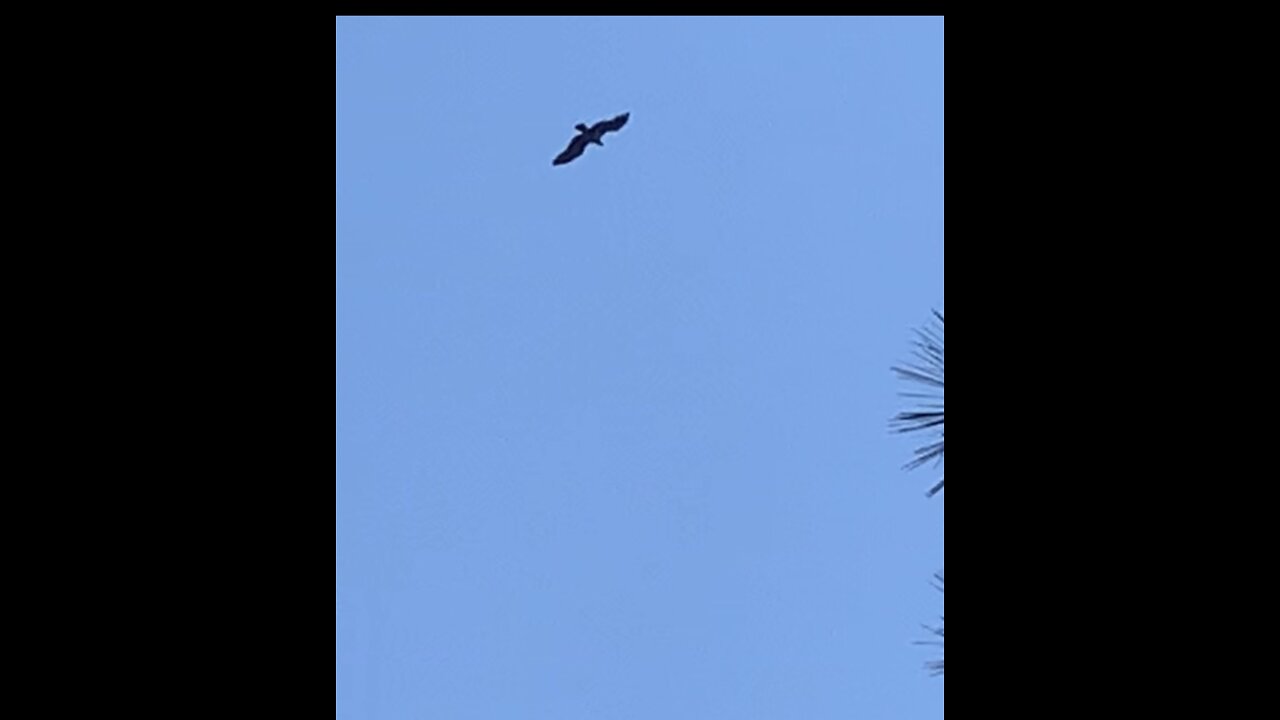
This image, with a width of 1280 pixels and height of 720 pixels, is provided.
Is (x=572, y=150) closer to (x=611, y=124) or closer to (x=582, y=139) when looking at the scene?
(x=582, y=139)

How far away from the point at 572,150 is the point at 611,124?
53 centimetres

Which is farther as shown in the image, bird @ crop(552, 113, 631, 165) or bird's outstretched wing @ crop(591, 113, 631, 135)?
bird's outstretched wing @ crop(591, 113, 631, 135)

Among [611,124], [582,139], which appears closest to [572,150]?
[582,139]

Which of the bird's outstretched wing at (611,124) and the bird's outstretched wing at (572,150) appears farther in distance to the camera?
the bird's outstretched wing at (611,124)

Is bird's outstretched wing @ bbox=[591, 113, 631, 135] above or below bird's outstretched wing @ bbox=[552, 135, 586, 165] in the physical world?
above

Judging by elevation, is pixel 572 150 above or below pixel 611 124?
below

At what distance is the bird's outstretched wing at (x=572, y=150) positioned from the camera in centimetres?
1096

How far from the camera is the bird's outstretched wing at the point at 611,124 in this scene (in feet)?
37.2

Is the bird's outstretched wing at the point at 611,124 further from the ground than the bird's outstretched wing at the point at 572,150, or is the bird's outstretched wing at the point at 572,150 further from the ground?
the bird's outstretched wing at the point at 611,124

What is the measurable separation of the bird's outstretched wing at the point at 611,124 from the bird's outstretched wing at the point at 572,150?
137mm

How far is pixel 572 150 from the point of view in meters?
11.1

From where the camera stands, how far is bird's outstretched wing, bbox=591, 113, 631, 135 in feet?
37.2

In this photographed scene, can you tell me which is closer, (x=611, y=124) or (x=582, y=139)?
(x=582, y=139)

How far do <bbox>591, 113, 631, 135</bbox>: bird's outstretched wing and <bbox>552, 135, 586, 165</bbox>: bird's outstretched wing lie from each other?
0.45ft
